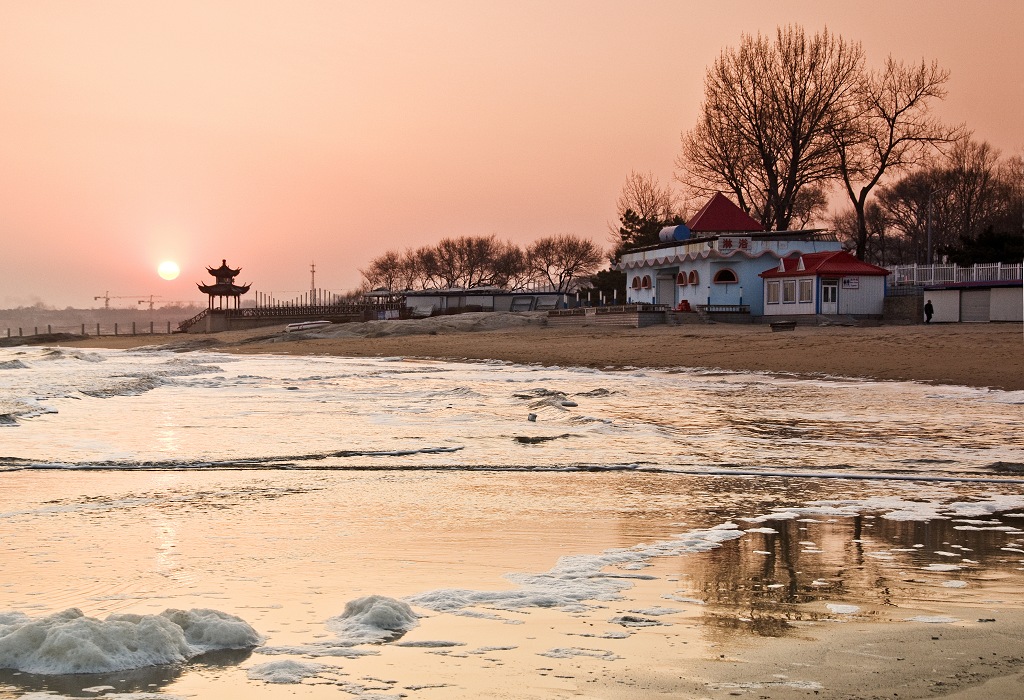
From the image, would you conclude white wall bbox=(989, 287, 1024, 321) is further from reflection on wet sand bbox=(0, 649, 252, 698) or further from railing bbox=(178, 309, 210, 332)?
railing bbox=(178, 309, 210, 332)

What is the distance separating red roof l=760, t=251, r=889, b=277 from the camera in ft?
163

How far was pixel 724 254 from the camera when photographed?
54.4 m

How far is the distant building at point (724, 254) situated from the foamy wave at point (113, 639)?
51.4m

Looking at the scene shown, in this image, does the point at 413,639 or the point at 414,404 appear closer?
Result: the point at 413,639

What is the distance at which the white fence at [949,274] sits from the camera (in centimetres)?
4356

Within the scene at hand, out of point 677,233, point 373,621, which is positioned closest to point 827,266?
point 677,233

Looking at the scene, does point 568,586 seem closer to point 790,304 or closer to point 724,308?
point 790,304

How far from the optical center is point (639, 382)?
83.5 feet

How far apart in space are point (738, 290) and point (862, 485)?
4631 cm

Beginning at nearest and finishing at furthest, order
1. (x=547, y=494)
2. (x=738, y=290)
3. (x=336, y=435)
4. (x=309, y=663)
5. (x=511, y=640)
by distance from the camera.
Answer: (x=309, y=663), (x=511, y=640), (x=547, y=494), (x=336, y=435), (x=738, y=290)

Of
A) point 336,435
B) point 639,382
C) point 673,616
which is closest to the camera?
point 673,616

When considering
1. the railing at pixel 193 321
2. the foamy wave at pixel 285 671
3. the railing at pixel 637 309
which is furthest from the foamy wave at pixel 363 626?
the railing at pixel 193 321

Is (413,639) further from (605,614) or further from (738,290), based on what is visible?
(738,290)

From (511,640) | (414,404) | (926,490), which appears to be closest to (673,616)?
(511,640)
